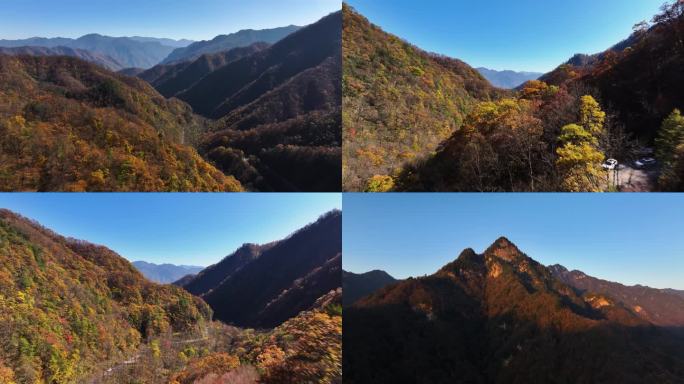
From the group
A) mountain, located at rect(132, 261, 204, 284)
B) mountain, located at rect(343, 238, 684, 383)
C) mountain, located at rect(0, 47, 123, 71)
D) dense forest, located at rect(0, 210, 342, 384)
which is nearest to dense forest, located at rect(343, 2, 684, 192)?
mountain, located at rect(343, 238, 684, 383)

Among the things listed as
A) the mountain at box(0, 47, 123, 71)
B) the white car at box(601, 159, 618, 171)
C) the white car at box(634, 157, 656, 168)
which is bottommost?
the white car at box(634, 157, 656, 168)

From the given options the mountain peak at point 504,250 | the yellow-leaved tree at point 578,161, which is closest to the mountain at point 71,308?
the mountain peak at point 504,250

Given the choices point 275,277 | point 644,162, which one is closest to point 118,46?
point 275,277

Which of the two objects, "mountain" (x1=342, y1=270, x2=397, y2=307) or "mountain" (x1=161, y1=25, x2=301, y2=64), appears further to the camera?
"mountain" (x1=161, y1=25, x2=301, y2=64)

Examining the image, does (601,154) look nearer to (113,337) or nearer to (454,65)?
(113,337)

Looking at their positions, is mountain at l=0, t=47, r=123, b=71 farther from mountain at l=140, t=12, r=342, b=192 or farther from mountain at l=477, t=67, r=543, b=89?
mountain at l=477, t=67, r=543, b=89

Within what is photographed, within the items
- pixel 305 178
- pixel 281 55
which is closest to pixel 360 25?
pixel 281 55

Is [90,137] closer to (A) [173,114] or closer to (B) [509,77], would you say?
(A) [173,114]
